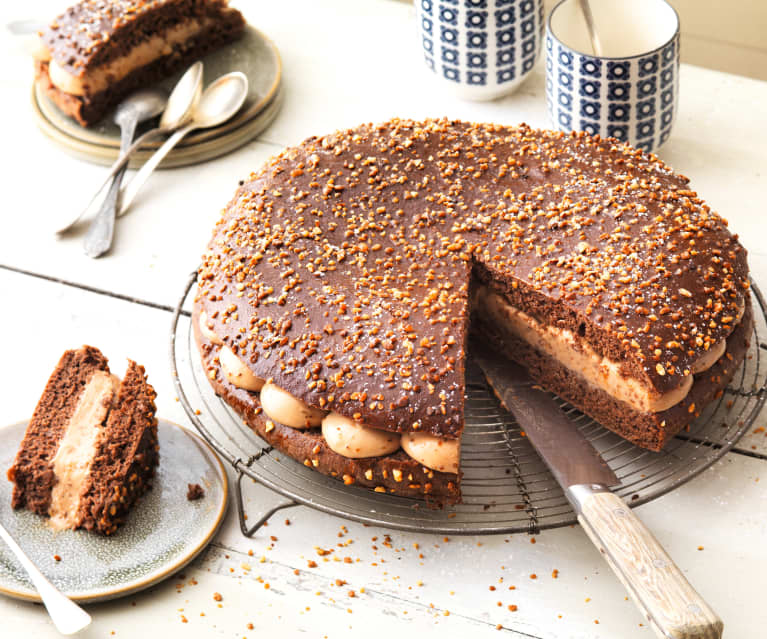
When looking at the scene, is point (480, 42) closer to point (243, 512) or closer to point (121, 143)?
point (121, 143)

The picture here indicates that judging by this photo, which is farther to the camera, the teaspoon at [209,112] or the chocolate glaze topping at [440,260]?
the teaspoon at [209,112]

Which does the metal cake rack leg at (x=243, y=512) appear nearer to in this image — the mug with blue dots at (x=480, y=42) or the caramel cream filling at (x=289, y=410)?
the caramel cream filling at (x=289, y=410)

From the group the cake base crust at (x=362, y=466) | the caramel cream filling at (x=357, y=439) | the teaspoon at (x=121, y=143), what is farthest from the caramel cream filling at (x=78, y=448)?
the teaspoon at (x=121, y=143)

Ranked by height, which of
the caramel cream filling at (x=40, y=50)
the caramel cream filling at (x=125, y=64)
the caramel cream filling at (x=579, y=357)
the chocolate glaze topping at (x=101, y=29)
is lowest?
the caramel cream filling at (x=579, y=357)

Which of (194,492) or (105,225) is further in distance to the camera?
(105,225)

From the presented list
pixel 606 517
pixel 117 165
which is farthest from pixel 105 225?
pixel 606 517

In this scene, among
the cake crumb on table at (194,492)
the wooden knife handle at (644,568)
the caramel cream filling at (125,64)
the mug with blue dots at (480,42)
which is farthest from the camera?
the caramel cream filling at (125,64)

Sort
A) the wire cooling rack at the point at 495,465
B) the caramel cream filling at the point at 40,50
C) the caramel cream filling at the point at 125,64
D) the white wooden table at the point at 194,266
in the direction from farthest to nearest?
the caramel cream filling at the point at 40,50
the caramel cream filling at the point at 125,64
the wire cooling rack at the point at 495,465
the white wooden table at the point at 194,266
